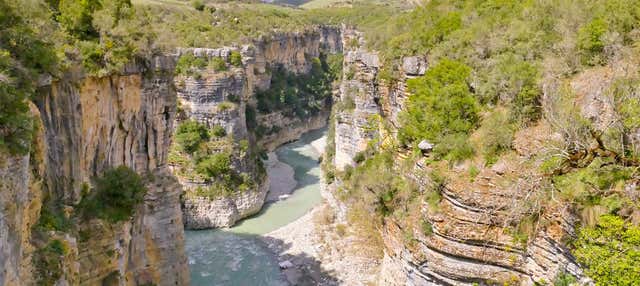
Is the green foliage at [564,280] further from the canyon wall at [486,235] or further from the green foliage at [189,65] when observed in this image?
the green foliage at [189,65]

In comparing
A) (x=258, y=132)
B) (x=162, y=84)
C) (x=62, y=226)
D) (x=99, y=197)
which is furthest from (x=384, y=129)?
(x=258, y=132)

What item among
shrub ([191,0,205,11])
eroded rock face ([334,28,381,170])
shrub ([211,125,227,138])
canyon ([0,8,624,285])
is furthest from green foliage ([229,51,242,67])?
shrub ([191,0,205,11])

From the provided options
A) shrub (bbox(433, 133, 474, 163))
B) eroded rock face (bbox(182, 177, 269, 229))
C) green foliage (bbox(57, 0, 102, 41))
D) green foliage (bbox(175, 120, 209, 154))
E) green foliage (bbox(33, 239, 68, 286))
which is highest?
green foliage (bbox(57, 0, 102, 41))

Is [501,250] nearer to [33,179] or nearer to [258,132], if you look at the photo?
[33,179]

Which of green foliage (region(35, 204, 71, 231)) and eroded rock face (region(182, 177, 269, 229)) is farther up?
green foliage (region(35, 204, 71, 231))

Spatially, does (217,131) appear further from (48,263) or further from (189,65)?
(48,263)

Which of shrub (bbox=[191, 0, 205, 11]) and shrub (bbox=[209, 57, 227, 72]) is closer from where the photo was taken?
shrub (bbox=[209, 57, 227, 72])

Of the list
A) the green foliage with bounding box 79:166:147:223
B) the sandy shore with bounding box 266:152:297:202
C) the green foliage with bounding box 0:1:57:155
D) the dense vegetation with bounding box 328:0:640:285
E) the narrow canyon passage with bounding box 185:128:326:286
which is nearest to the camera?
the green foliage with bounding box 0:1:57:155

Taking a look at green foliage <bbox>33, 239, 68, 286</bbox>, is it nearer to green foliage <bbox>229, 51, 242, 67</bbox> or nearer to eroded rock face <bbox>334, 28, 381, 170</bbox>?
eroded rock face <bbox>334, 28, 381, 170</bbox>

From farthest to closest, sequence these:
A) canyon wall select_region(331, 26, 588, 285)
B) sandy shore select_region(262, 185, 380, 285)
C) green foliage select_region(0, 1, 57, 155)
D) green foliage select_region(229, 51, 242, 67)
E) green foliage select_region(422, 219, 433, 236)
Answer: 1. green foliage select_region(229, 51, 242, 67)
2. sandy shore select_region(262, 185, 380, 285)
3. green foliage select_region(422, 219, 433, 236)
4. canyon wall select_region(331, 26, 588, 285)
5. green foliage select_region(0, 1, 57, 155)
